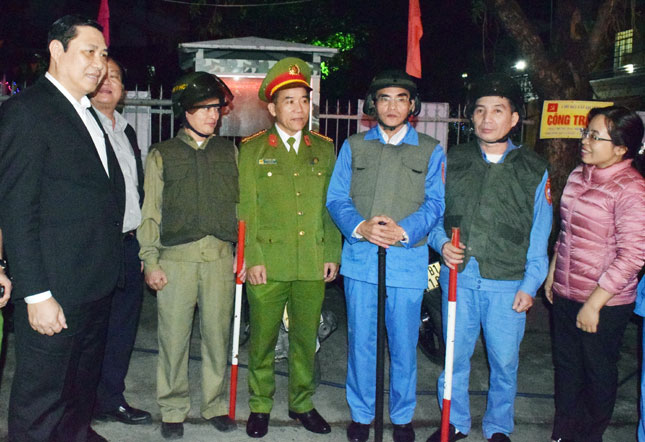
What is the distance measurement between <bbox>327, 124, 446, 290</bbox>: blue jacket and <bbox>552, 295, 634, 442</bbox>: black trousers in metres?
0.87

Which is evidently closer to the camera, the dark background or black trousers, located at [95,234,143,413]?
black trousers, located at [95,234,143,413]

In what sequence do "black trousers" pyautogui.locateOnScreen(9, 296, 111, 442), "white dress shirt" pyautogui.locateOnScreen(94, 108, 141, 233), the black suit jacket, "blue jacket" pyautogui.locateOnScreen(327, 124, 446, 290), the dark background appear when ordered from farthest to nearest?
the dark background < "white dress shirt" pyautogui.locateOnScreen(94, 108, 141, 233) < "blue jacket" pyautogui.locateOnScreen(327, 124, 446, 290) < "black trousers" pyautogui.locateOnScreen(9, 296, 111, 442) < the black suit jacket

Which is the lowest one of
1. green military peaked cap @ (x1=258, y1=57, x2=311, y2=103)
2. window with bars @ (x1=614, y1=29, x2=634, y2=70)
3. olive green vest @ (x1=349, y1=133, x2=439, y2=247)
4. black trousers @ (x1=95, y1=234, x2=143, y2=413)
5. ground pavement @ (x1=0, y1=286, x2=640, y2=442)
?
ground pavement @ (x1=0, y1=286, x2=640, y2=442)

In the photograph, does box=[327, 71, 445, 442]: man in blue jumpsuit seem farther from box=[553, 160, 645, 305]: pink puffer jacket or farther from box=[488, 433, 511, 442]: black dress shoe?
box=[553, 160, 645, 305]: pink puffer jacket

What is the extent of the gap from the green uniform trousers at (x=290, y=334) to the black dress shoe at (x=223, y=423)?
16 cm

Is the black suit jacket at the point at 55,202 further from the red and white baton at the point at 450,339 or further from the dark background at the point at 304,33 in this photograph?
the dark background at the point at 304,33

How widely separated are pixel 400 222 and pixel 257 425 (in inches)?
60.6

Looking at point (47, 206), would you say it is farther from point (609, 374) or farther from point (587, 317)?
point (609, 374)

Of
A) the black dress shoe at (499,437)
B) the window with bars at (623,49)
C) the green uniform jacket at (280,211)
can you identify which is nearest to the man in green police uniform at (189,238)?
the green uniform jacket at (280,211)

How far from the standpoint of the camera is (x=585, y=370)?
3.39 meters

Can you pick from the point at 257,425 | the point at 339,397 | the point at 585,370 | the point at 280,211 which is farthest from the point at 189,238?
the point at 585,370

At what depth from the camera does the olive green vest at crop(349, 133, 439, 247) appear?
345 cm

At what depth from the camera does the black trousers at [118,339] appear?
12.2 ft

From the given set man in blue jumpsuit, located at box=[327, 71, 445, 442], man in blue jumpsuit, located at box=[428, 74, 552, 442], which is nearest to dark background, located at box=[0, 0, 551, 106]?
man in blue jumpsuit, located at box=[327, 71, 445, 442]
